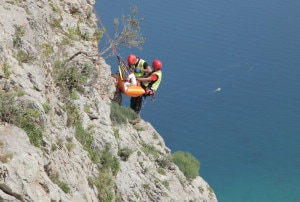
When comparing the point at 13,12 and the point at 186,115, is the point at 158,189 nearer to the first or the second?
the point at 13,12

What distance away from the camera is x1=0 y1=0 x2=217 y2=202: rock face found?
7.52 metres

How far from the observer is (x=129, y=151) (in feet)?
39.9

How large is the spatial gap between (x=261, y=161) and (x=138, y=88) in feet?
79.3

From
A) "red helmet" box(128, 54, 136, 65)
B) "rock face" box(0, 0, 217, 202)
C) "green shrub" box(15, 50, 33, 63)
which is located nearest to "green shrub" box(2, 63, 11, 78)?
"rock face" box(0, 0, 217, 202)

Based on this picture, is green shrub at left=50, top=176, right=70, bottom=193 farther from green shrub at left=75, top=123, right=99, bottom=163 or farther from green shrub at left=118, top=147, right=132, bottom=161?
green shrub at left=118, top=147, right=132, bottom=161

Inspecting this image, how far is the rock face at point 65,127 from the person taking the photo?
296 inches

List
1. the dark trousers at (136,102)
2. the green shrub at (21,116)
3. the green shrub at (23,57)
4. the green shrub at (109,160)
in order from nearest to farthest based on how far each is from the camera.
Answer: the green shrub at (21,116) → the green shrub at (23,57) → the green shrub at (109,160) → the dark trousers at (136,102)

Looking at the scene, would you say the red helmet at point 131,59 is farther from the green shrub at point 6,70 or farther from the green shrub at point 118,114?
the green shrub at point 6,70

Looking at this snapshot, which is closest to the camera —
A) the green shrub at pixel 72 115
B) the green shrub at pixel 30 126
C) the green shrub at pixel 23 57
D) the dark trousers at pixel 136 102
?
the green shrub at pixel 30 126

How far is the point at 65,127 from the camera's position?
9797 mm

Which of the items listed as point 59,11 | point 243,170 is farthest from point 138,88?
point 243,170

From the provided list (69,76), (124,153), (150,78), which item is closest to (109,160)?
(124,153)

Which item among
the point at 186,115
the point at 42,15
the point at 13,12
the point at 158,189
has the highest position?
the point at 186,115

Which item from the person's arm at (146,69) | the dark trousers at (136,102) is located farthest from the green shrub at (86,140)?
the dark trousers at (136,102)
